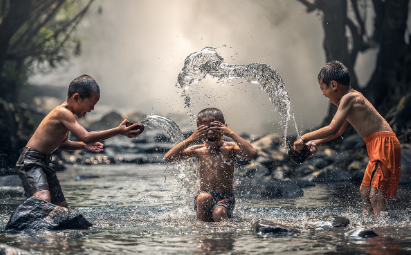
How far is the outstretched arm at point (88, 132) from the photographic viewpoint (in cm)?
433

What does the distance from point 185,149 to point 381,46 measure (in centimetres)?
970

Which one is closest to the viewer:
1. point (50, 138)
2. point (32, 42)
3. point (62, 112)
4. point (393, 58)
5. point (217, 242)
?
point (217, 242)

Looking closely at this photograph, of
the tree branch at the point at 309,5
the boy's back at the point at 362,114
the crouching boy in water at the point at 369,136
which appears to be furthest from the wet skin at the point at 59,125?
the tree branch at the point at 309,5

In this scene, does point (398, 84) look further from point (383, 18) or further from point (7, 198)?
point (7, 198)

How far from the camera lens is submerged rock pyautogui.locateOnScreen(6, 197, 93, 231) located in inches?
165

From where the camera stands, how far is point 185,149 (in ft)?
16.7

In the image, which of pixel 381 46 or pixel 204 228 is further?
pixel 381 46

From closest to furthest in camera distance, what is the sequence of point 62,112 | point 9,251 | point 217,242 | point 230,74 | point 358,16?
point 9,251 < point 217,242 < point 62,112 < point 230,74 < point 358,16

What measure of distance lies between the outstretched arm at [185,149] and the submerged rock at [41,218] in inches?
41.8

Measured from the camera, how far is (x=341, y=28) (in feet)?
46.3

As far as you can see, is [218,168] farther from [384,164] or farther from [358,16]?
[358,16]

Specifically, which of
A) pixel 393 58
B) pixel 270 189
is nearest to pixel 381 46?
pixel 393 58

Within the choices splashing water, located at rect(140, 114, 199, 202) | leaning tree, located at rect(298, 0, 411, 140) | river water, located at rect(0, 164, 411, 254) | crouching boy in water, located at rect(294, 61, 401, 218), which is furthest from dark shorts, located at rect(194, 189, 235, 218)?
leaning tree, located at rect(298, 0, 411, 140)

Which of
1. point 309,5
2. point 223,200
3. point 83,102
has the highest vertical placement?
point 309,5
